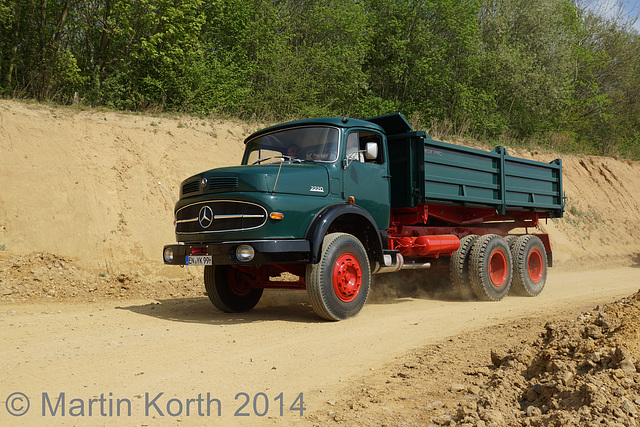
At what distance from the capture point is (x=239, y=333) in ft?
21.0

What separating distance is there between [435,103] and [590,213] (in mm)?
9157

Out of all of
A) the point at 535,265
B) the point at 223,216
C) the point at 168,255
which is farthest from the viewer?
the point at 535,265

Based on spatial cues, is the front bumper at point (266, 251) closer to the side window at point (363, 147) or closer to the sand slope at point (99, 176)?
the side window at point (363, 147)

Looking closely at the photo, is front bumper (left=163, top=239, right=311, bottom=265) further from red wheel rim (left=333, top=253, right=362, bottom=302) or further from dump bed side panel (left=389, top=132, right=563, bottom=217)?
dump bed side panel (left=389, top=132, right=563, bottom=217)

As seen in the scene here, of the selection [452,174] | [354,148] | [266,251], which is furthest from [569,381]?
[452,174]

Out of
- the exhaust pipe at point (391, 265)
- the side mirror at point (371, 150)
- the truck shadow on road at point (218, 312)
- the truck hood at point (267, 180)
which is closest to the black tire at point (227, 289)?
the truck shadow on road at point (218, 312)

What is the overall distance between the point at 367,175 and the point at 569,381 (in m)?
4.89

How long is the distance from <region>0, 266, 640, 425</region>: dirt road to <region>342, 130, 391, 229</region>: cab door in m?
1.63

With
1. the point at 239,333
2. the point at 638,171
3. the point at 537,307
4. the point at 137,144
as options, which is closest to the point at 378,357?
the point at 239,333

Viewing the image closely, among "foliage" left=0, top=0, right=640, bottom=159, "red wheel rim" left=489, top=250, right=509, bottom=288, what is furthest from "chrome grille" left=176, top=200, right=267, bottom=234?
"foliage" left=0, top=0, right=640, bottom=159

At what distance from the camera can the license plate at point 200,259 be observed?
6.73 metres

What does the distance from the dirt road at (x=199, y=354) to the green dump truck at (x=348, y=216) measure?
0.61 m

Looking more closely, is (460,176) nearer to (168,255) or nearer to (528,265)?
(528,265)

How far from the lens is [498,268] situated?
33.2 ft
